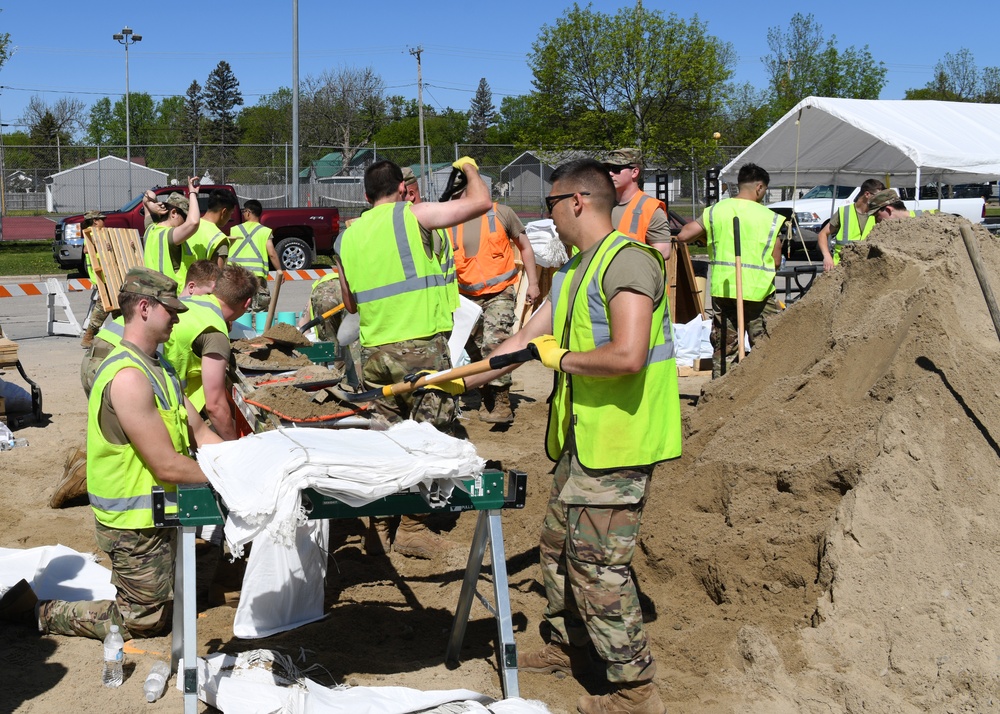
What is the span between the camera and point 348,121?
5994 centimetres

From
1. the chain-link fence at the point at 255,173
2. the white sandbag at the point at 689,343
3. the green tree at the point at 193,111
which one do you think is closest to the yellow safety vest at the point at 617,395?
the white sandbag at the point at 689,343

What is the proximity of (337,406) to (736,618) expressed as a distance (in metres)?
4.50

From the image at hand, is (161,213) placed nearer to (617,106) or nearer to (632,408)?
(632,408)

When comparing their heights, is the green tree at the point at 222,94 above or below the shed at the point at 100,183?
above

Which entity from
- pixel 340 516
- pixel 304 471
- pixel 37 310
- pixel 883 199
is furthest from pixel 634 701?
pixel 37 310

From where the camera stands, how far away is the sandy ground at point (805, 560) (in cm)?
392

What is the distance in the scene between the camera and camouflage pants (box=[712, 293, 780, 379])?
8.33 metres

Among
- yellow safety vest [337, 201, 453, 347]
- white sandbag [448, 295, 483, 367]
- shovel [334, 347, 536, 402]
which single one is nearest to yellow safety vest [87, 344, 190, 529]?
shovel [334, 347, 536, 402]

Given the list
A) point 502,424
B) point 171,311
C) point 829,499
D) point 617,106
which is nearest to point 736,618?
point 829,499

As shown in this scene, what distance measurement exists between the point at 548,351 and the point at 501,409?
4.88m

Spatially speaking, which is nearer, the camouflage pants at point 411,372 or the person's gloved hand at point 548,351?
the person's gloved hand at point 548,351

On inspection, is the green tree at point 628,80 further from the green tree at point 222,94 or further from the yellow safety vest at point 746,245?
the green tree at point 222,94

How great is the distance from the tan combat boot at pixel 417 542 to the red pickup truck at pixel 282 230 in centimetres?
1510

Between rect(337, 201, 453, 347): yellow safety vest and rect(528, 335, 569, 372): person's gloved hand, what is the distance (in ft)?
5.41
